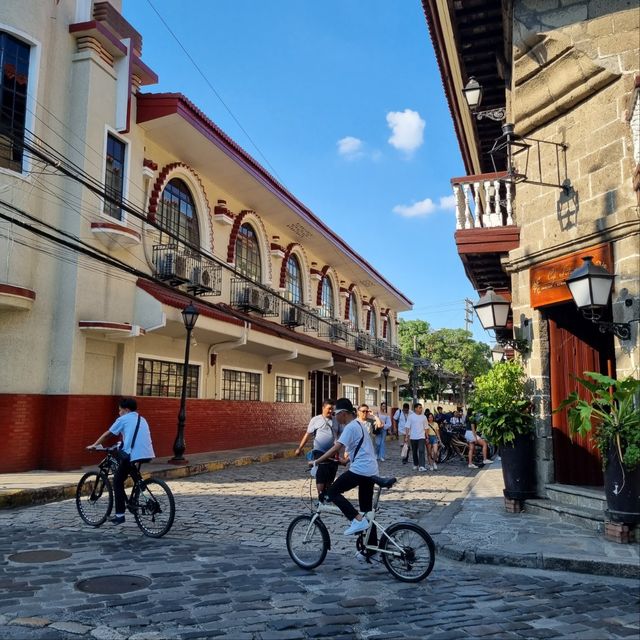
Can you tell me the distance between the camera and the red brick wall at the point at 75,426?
38.0 ft

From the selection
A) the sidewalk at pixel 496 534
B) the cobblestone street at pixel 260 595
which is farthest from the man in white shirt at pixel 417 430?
the cobblestone street at pixel 260 595

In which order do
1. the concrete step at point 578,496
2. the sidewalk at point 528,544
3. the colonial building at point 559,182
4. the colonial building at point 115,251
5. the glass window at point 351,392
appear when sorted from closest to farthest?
1. the sidewalk at point 528,544
2. the concrete step at point 578,496
3. the colonial building at point 559,182
4. the colonial building at point 115,251
5. the glass window at point 351,392

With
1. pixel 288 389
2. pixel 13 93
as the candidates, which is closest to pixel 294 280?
pixel 288 389

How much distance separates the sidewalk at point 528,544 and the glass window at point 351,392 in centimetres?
2054

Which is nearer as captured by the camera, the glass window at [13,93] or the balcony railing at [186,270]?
the glass window at [13,93]

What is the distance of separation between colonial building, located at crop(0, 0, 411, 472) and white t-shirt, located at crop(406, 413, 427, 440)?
211 inches

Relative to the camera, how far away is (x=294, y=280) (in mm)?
23750

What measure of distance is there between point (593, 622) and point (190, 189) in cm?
1492

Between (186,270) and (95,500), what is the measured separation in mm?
8405

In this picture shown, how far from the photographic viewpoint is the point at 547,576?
233 inches

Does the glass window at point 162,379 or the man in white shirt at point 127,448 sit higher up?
the glass window at point 162,379

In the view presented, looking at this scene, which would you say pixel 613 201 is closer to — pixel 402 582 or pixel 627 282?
pixel 627 282

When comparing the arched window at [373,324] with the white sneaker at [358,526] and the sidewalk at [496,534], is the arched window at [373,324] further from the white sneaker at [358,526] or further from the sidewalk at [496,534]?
the white sneaker at [358,526]

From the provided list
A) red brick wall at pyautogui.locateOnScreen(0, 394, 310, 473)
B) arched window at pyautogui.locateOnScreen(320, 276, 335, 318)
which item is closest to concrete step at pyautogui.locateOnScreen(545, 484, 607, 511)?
red brick wall at pyautogui.locateOnScreen(0, 394, 310, 473)
